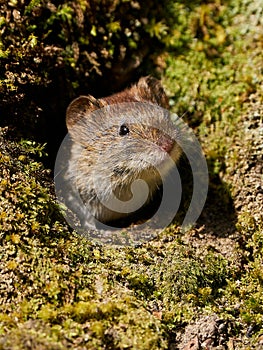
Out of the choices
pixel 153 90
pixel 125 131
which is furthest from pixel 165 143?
pixel 153 90

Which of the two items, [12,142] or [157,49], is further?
[157,49]

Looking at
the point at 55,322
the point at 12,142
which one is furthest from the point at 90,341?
the point at 12,142

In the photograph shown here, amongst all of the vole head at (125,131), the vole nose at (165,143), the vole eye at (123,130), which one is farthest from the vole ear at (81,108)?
the vole nose at (165,143)

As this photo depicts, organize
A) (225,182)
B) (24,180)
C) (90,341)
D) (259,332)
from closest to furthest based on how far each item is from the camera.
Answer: (90,341) < (259,332) < (24,180) < (225,182)

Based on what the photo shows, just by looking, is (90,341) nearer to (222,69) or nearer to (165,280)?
(165,280)

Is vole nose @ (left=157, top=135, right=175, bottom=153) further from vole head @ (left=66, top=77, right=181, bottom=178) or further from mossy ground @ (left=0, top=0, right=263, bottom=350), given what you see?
mossy ground @ (left=0, top=0, right=263, bottom=350)

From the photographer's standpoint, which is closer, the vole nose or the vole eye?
the vole nose

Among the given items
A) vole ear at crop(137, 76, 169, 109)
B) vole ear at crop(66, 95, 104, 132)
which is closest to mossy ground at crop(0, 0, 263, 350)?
vole ear at crop(137, 76, 169, 109)

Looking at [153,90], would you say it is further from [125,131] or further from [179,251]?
[179,251]
